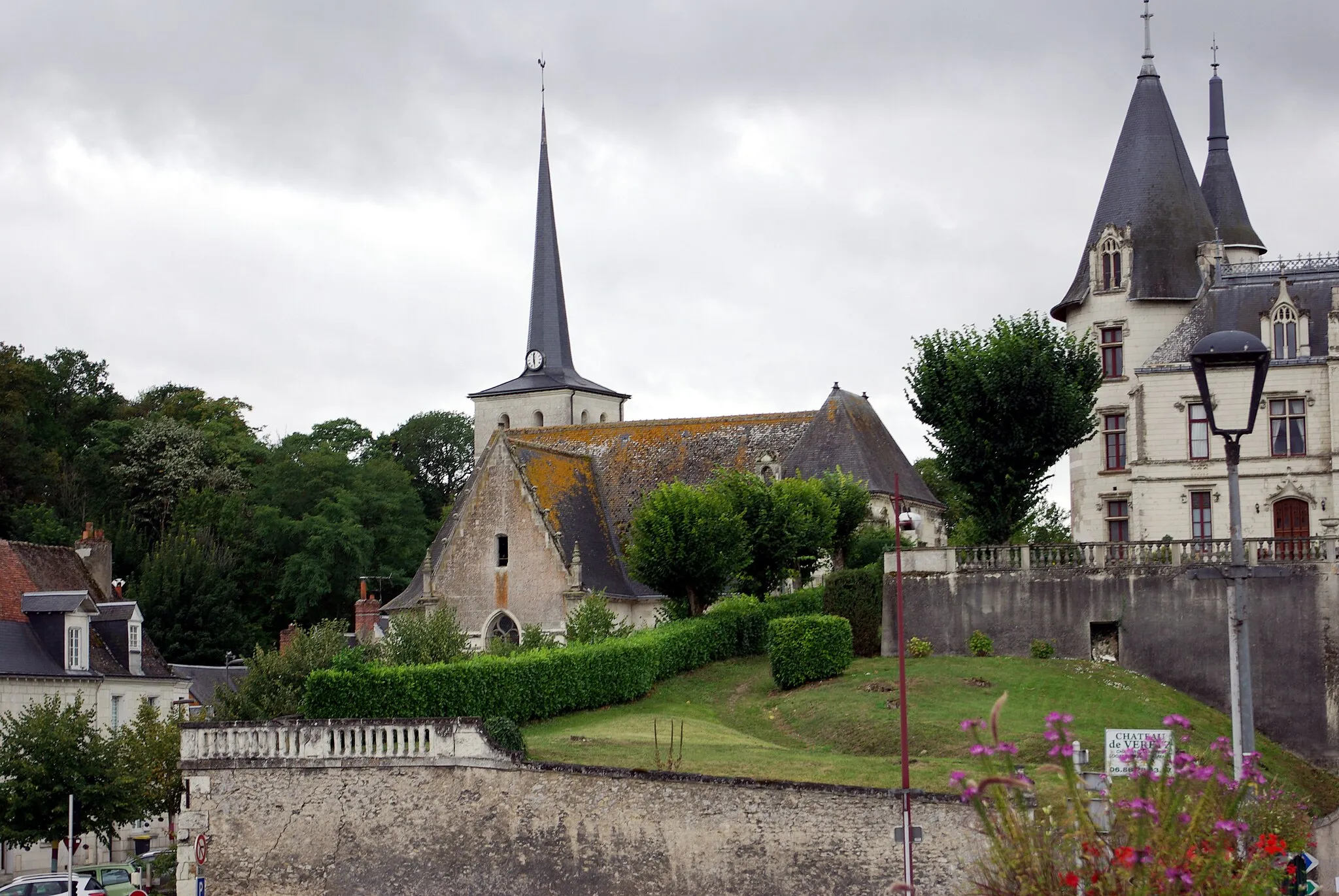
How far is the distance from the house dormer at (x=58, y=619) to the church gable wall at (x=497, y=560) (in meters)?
9.98

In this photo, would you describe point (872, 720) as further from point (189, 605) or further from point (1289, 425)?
point (189, 605)

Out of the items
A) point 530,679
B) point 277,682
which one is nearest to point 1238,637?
point 530,679

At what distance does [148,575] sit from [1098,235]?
1426 inches

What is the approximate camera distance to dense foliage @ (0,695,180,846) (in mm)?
34688

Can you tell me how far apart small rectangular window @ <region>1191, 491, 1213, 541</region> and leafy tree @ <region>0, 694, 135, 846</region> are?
86.8 feet

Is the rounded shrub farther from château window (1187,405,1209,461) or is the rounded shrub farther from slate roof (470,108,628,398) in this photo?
slate roof (470,108,628,398)

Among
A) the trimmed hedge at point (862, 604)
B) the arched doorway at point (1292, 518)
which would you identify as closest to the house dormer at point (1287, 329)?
the arched doorway at point (1292, 518)

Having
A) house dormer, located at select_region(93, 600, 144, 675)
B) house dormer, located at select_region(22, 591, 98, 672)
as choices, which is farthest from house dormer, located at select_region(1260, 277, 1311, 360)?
house dormer, located at select_region(22, 591, 98, 672)

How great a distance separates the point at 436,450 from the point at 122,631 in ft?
152

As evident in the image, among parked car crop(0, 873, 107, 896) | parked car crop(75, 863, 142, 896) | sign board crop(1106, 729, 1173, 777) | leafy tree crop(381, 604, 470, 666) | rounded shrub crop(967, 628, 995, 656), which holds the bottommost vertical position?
parked car crop(75, 863, 142, 896)

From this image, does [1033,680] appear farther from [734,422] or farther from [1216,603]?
[734,422]

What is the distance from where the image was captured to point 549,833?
2638cm

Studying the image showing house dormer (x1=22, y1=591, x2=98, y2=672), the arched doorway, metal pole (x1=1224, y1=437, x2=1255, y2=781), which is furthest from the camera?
the arched doorway

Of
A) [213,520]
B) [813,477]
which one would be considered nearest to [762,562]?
[813,477]
